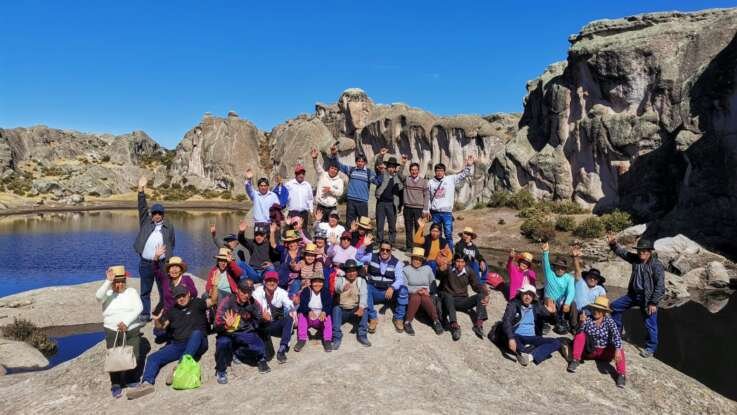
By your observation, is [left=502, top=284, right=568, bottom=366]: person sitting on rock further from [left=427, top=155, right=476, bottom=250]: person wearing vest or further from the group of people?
[left=427, top=155, right=476, bottom=250]: person wearing vest

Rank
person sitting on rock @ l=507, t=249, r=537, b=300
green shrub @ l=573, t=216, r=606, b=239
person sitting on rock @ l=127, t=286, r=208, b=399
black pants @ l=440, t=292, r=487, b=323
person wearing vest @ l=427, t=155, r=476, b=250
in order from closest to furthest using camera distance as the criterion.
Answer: person sitting on rock @ l=127, t=286, r=208, b=399, black pants @ l=440, t=292, r=487, b=323, person sitting on rock @ l=507, t=249, r=537, b=300, person wearing vest @ l=427, t=155, r=476, b=250, green shrub @ l=573, t=216, r=606, b=239

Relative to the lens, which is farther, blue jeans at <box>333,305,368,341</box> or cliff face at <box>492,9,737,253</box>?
cliff face at <box>492,9,737,253</box>

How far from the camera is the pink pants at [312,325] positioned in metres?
10.7

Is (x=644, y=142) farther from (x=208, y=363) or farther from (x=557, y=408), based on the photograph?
(x=208, y=363)

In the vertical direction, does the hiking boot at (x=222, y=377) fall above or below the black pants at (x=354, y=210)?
below

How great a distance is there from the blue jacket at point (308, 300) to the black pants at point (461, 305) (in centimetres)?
264

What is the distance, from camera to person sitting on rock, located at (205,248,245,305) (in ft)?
35.3

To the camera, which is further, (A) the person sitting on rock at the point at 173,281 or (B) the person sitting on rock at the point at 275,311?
(B) the person sitting on rock at the point at 275,311

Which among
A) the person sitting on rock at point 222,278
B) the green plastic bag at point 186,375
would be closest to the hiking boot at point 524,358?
the person sitting on rock at point 222,278

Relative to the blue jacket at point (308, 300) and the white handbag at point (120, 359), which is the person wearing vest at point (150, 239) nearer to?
the white handbag at point (120, 359)

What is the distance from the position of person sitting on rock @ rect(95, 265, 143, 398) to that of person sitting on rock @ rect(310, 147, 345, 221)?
600cm

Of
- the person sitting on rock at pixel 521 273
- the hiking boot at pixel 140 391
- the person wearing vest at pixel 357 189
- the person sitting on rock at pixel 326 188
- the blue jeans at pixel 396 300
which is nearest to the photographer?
the hiking boot at pixel 140 391

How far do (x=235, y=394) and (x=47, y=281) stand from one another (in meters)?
23.2

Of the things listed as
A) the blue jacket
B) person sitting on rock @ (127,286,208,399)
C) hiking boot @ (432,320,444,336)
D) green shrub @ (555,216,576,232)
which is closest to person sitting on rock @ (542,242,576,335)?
hiking boot @ (432,320,444,336)
